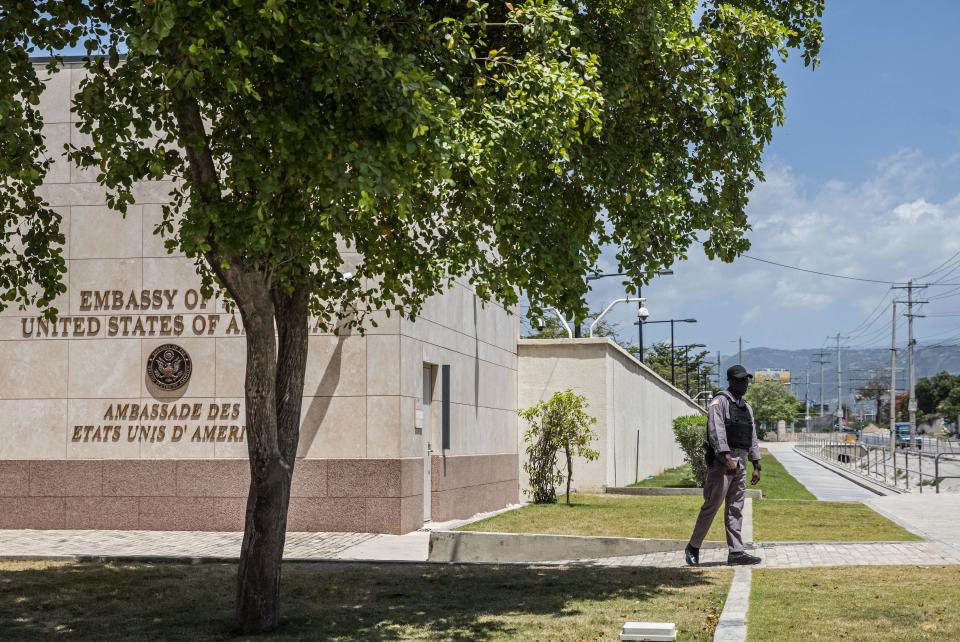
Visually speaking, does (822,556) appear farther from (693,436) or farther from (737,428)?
(693,436)

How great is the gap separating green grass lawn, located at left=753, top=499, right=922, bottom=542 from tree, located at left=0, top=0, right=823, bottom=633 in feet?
19.3

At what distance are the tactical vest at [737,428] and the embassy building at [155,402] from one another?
197 inches

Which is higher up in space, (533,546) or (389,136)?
(389,136)

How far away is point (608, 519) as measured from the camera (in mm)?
16938

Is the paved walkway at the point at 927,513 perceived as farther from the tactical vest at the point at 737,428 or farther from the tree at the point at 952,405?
the tree at the point at 952,405

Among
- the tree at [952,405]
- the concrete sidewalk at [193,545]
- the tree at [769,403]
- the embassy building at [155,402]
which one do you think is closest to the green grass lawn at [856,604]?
the concrete sidewalk at [193,545]

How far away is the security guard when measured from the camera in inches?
451

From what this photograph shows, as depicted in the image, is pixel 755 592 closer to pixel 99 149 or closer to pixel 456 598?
pixel 456 598

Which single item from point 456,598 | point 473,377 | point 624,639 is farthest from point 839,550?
point 473,377

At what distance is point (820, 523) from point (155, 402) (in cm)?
954

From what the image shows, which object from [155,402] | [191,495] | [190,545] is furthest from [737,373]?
[155,402]

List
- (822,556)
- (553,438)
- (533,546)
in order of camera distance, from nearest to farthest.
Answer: (822,556) < (533,546) < (553,438)

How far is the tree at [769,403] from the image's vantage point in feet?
569

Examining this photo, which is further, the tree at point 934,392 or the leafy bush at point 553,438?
the tree at point 934,392
